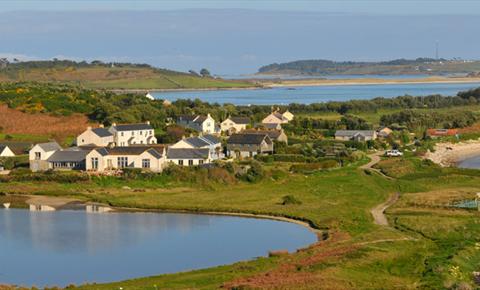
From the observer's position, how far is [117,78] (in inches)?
5546

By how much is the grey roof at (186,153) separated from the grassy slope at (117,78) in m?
72.2

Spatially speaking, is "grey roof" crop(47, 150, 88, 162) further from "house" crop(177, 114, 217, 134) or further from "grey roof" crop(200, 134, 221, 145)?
"house" crop(177, 114, 217, 134)

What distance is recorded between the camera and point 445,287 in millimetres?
21047

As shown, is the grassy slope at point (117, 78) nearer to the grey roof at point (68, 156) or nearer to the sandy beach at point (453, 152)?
the sandy beach at point (453, 152)

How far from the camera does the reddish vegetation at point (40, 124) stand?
56.3 m

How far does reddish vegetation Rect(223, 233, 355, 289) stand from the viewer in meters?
21.2

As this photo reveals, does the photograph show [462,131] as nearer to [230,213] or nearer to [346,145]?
[346,145]

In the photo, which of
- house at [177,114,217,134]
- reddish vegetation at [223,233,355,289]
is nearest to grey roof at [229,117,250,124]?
house at [177,114,217,134]

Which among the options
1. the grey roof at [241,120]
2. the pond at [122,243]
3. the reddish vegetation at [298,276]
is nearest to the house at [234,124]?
the grey roof at [241,120]

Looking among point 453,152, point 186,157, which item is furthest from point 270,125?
point 186,157

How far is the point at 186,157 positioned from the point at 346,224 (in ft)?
45.9

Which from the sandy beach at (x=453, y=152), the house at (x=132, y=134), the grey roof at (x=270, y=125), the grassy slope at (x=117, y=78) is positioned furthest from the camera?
the grassy slope at (x=117, y=78)

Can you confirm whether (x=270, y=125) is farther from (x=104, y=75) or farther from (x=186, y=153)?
(x=104, y=75)

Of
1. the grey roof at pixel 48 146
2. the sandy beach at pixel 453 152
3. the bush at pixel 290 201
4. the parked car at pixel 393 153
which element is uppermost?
the grey roof at pixel 48 146
